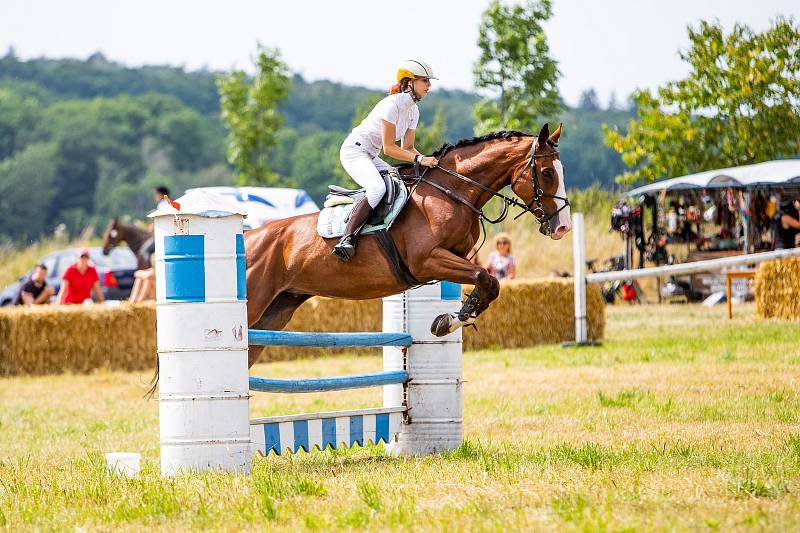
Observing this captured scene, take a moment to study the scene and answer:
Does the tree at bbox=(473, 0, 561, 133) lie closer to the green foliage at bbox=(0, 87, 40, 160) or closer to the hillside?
the hillside

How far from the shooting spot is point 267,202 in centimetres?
2150

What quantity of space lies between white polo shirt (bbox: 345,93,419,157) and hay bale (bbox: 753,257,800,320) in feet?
35.0

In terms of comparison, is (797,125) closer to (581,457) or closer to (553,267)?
(553,267)

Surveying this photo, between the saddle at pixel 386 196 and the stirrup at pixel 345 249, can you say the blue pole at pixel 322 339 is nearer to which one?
the stirrup at pixel 345 249

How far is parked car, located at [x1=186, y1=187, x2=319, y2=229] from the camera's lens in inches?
811

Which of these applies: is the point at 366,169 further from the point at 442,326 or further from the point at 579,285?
the point at 579,285

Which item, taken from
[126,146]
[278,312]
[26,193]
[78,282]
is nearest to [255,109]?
[78,282]

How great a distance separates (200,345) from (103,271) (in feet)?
69.3

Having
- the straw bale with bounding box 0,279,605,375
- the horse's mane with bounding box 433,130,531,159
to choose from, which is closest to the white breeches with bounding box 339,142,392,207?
the horse's mane with bounding box 433,130,531,159

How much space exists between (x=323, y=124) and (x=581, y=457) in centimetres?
12743

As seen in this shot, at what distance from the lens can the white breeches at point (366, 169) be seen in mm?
7754

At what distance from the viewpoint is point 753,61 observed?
1152 inches

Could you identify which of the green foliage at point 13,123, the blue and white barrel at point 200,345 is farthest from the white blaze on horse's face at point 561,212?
the green foliage at point 13,123

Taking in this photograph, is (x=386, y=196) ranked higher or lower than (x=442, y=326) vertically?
higher
